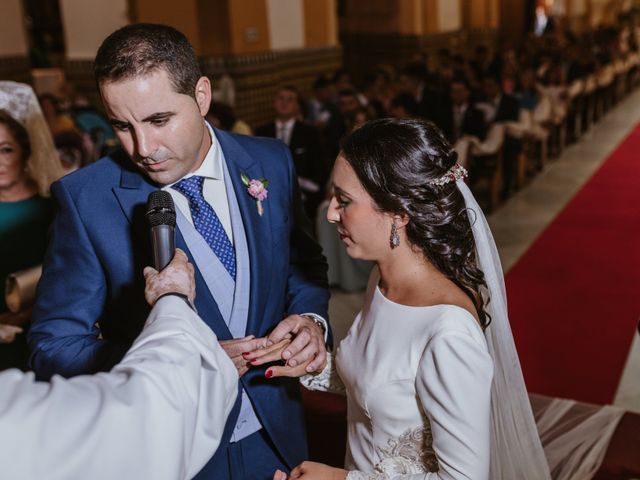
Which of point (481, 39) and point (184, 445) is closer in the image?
point (184, 445)

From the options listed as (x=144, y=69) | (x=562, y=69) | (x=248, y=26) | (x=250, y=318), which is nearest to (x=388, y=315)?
(x=250, y=318)

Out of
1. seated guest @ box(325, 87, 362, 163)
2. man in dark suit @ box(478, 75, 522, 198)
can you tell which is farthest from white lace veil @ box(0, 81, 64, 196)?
man in dark suit @ box(478, 75, 522, 198)

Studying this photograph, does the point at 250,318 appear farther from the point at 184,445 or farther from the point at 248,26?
the point at 248,26

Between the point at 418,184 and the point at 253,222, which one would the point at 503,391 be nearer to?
the point at 418,184

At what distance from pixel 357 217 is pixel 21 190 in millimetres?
1624

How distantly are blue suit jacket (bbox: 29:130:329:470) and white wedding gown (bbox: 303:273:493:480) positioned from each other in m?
0.24

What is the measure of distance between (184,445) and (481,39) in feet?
58.4

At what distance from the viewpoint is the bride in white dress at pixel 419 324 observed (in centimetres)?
162

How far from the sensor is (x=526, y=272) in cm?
627

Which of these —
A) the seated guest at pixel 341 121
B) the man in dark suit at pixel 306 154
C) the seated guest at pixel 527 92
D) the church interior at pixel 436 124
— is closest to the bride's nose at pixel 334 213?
the church interior at pixel 436 124

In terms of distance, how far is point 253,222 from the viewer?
6.49 ft

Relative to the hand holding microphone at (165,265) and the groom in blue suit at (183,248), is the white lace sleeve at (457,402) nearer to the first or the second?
the groom in blue suit at (183,248)

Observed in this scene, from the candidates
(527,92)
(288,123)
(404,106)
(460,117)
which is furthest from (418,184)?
Result: (527,92)

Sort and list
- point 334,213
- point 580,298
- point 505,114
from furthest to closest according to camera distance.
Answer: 1. point 505,114
2. point 580,298
3. point 334,213
